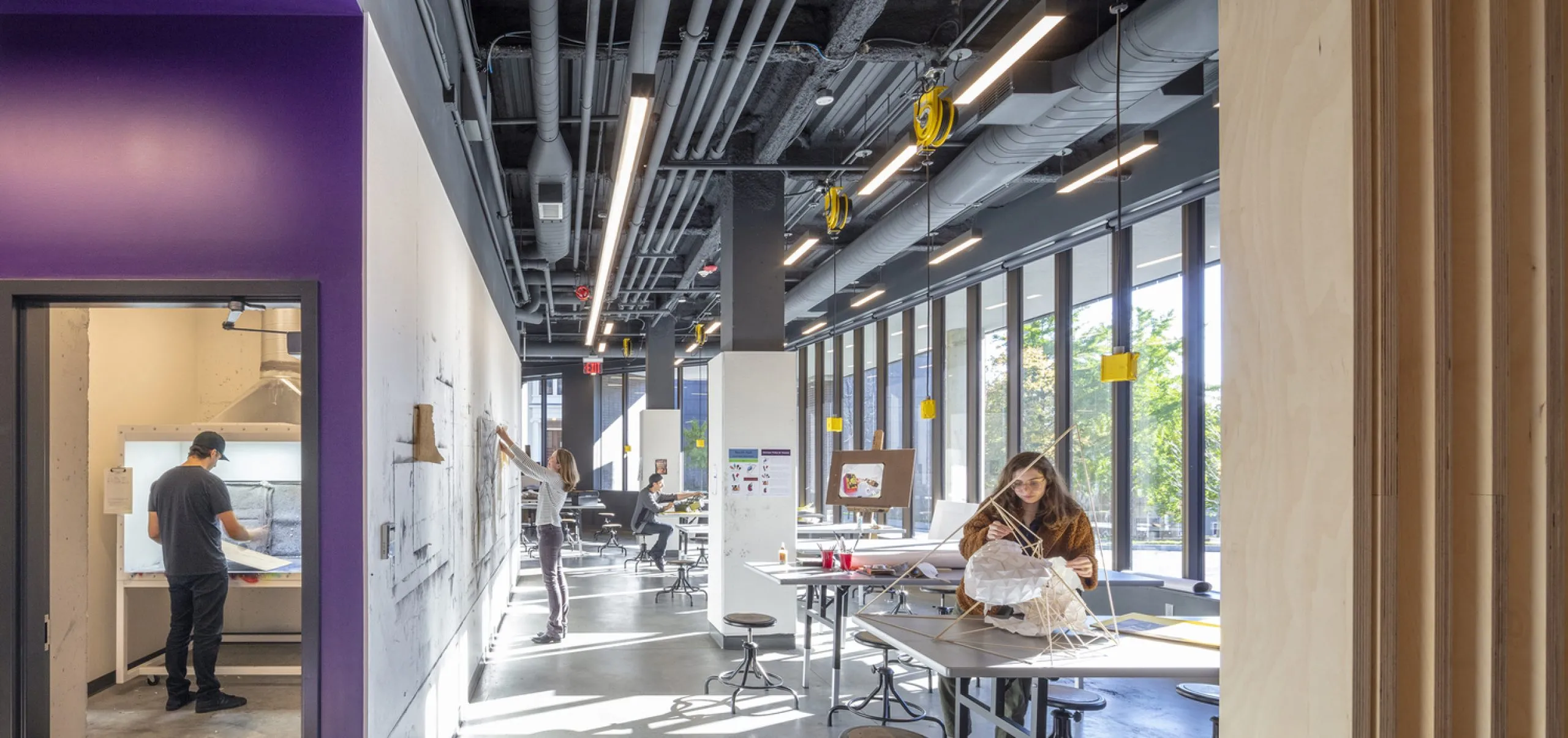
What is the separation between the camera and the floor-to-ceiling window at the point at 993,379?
11.2 metres

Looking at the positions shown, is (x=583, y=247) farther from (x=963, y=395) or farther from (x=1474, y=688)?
(x=1474, y=688)

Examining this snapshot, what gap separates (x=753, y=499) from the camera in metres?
8.78

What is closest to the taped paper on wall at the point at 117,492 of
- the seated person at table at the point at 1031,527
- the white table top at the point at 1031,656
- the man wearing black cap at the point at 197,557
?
the man wearing black cap at the point at 197,557

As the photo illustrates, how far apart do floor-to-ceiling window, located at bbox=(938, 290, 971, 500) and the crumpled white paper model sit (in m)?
8.39

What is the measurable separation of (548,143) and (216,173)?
4.34 meters

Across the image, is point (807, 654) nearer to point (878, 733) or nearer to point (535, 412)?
point (878, 733)

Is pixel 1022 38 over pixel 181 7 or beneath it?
over

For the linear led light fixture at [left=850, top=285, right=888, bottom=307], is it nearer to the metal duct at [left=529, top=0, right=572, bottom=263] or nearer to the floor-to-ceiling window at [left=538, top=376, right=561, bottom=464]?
the metal duct at [left=529, top=0, right=572, bottom=263]

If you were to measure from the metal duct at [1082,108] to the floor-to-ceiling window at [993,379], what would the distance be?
1667 mm

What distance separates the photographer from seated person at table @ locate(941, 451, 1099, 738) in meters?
4.44

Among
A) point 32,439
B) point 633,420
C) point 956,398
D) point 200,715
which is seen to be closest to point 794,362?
point 956,398

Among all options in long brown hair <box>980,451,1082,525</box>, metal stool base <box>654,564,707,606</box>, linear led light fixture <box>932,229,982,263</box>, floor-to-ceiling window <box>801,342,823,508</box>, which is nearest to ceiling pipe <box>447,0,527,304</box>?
long brown hair <box>980,451,1082,525</box>

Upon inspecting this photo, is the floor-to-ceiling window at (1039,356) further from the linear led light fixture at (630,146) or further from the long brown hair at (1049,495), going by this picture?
the long brown hair at (1049,495)

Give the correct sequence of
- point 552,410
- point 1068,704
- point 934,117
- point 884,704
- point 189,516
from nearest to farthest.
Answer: point 1068,704 → point 934,117 → point 189,516 → point 884,704 → point 552,410
